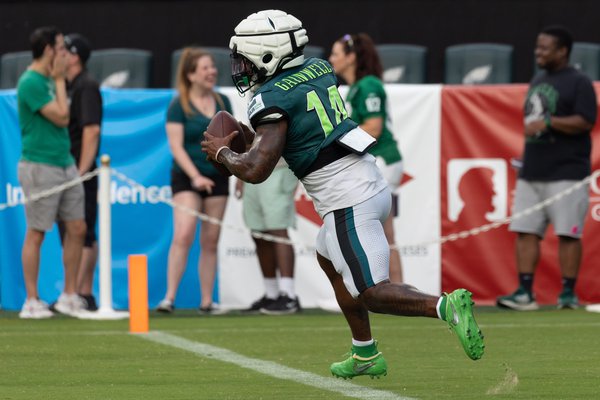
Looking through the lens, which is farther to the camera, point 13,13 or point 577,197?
point 13,13

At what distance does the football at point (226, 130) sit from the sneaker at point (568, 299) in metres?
5.32

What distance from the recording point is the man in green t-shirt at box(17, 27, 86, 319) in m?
10.6

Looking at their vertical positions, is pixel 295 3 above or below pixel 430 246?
above

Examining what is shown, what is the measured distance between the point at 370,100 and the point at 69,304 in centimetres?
282

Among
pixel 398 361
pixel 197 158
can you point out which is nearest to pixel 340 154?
pixel 398 361

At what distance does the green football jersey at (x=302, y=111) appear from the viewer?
616 centimetres

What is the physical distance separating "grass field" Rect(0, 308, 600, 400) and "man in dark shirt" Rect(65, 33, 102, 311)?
766mm

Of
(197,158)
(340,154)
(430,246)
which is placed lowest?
(430,246)

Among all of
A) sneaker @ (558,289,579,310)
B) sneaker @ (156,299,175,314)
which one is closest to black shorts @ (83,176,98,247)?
sneaker @ (156,299,175,314)

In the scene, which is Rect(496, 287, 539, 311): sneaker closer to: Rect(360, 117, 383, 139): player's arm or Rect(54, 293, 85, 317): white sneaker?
Rect(360, 117, 383, 139): player's arm

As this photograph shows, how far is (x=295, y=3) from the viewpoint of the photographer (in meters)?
15.2

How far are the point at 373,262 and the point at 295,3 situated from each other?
9.27 m

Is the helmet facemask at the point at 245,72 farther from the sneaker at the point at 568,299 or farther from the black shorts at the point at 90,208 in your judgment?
the sneaker at the point at 568,299

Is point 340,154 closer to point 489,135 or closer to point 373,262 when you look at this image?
point 373,262
